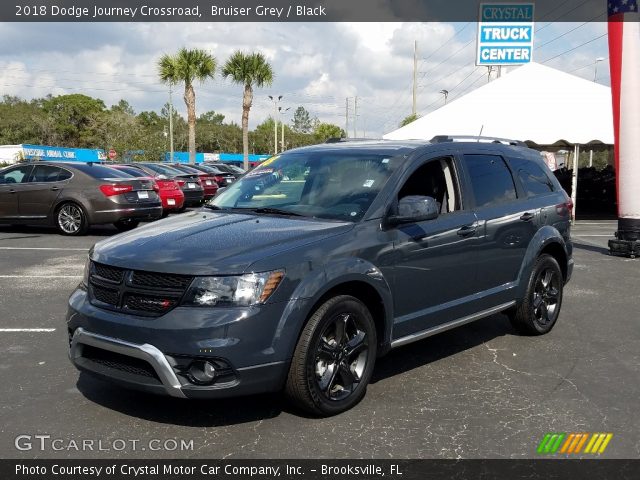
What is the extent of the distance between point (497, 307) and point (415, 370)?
102 cm

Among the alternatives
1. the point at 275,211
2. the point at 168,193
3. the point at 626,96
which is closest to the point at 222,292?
the point at 275,211

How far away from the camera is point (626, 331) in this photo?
6.54 m

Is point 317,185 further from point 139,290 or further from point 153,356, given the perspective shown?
point 153,356

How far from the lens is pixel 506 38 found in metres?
32.2

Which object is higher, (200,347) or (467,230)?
(467,230)

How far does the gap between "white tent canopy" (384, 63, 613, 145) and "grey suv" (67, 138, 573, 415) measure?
43.4ft

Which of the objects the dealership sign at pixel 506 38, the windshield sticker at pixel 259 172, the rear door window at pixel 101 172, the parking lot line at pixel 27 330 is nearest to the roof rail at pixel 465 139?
the windshield sticker at pixel 259 172

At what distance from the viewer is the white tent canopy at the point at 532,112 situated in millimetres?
18234

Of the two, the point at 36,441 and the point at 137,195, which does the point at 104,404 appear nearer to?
the point at 36,441

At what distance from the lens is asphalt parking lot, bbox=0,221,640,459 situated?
378cm

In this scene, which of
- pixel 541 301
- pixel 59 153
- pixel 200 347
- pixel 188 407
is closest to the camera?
pixel 200 347

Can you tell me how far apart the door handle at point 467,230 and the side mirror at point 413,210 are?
65cm

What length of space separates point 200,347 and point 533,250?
3584 mm

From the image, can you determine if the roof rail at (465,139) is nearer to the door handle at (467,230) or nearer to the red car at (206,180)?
the door handle at (467,230)
